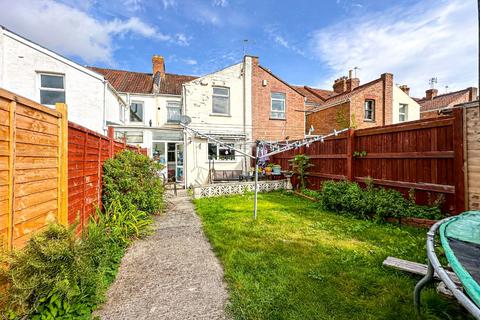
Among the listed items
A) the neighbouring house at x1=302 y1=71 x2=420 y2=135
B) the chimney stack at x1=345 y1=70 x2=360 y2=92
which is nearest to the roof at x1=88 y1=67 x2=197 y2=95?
the neighbouring house at x1=302 y1=71 x2=420 y2=135

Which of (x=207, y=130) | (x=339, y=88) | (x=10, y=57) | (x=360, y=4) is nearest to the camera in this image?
(x=360, y=4)

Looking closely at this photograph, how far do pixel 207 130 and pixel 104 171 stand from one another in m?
8.52


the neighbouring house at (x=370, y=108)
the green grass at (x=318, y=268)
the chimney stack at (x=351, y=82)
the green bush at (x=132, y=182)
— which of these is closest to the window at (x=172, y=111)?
the neighbouring house at (x=370, y=108)

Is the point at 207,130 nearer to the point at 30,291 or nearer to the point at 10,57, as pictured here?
the point at 10,57

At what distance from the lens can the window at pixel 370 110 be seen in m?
16.2

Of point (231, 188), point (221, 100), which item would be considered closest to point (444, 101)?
point (221, 100)

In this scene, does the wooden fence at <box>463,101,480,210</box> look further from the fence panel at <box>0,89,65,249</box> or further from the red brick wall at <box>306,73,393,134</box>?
the red brick wall at <box>306,73,393,134</box>

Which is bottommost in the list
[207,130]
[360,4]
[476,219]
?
[476,219]

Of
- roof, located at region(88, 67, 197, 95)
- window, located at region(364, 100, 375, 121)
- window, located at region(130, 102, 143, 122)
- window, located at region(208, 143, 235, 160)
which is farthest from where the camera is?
roof, located at region(88, 67, 197, 95)

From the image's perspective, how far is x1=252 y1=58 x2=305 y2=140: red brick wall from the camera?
14.3 metres

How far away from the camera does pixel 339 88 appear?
842 inches

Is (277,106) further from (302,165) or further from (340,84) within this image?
(340,84)

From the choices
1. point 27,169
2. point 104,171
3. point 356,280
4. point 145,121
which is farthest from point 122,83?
point 356,280

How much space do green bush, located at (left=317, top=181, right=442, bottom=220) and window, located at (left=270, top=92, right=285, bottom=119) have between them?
853 cm
